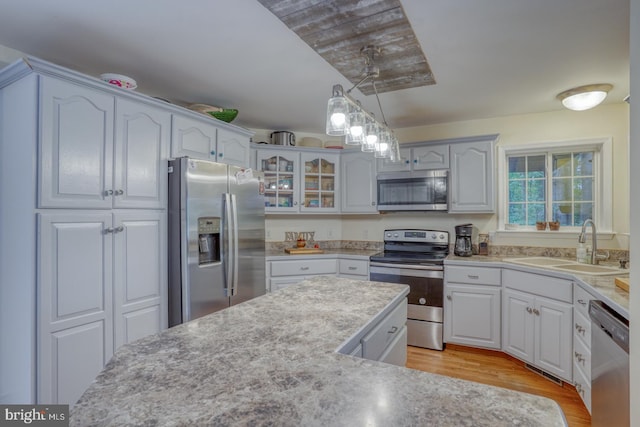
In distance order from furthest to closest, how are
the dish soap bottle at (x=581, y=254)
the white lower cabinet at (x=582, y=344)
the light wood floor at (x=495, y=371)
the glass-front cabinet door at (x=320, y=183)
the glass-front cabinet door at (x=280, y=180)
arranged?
the glass-front cabinet door at (x=320, y=183)
the glass-front cabinet door at (x=280, y=180)
the dish soap bottle at (x=581, y=254)
the light wood floor at (x=495, y=371)
the white lower cabinet at (x=582, y=344)

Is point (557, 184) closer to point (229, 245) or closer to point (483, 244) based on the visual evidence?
point (483, 244)

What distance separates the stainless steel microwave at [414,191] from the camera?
132 inches

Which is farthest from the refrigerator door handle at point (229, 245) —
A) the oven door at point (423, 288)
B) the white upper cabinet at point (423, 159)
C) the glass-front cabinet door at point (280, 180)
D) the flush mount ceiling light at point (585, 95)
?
the flush mount ceiling light at point (585, 95)

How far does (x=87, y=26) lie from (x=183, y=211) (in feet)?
3.84

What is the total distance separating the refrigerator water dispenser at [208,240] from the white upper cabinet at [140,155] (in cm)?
32

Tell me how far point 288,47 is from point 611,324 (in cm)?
223

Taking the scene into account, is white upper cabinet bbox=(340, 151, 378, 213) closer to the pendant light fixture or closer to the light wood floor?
the pendant light fixture

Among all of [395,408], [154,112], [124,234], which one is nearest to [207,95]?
[154,112]

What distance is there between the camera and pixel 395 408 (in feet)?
2.37

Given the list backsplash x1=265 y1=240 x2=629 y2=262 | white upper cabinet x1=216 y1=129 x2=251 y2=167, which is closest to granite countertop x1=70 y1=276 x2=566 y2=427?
white upper cabinet x1=216 y1=129 x2=251 y2=167

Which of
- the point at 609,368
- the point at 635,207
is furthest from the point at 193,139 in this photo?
the point at 609,368

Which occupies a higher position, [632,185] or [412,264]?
[632,185]

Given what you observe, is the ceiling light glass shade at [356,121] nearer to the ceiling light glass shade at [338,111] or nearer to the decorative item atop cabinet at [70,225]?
the ceiling light glass shade at [338,111]

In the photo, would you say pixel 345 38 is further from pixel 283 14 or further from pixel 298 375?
pixel 298 375
